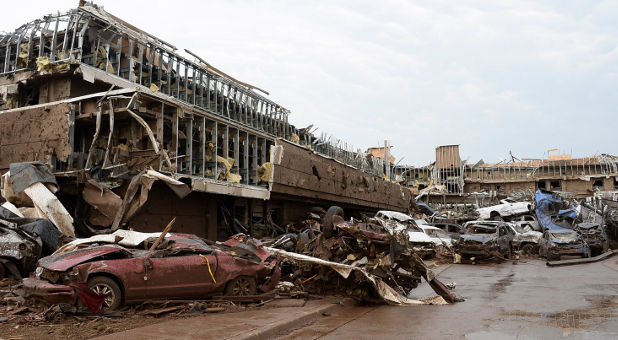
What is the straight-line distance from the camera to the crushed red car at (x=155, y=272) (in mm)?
7211

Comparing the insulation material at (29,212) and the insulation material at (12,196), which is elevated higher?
the insulation material at (12,196)

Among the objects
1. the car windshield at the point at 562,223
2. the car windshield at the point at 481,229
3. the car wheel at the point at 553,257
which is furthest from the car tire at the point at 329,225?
the car windshield at the point at 562,223

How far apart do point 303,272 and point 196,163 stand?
6.98 metres

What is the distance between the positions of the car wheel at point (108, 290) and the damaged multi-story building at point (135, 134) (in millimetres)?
5141

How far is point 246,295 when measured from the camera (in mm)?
9203

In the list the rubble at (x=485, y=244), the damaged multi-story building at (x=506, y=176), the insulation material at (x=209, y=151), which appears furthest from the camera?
the damaged multi-story building at (x=506, y=176)

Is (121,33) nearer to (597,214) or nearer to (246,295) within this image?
(246,295)

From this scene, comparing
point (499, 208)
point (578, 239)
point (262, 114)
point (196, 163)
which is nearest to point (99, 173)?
point (196, 163)

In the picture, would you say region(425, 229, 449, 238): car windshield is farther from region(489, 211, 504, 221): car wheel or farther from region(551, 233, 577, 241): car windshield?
region(489, 211, 504, 221): car wheel

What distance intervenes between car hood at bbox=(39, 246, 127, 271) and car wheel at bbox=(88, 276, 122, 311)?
0.39 metres

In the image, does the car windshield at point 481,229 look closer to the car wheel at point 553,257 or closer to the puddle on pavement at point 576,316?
the car wheel at point 553,257

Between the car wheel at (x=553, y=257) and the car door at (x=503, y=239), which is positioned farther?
the car door at (x=503, y=239)

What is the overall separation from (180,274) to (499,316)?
568cm

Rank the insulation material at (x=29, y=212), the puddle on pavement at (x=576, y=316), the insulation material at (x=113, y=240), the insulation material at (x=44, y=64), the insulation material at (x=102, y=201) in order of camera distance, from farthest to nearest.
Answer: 1. the insulation material at (x=44, y=64)
2. the insulation material at (x=102, y=201)
3. the insulation material at (x=29, y=212)
4. the insulation material at (x=113, y=240)
5. the puddle on pavement at (x=576, y=316)
